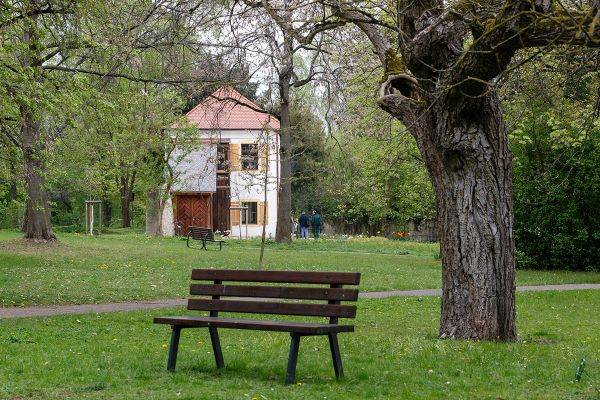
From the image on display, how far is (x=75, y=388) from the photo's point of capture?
8.08 metres

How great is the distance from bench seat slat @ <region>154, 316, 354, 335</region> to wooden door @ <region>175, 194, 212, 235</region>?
54693 millimetres

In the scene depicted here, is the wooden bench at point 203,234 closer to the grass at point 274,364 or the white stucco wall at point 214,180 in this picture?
the white stucco wall at point 214,180

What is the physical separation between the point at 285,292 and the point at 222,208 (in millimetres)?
55517

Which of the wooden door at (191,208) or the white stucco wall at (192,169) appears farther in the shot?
the wooden door at (191,208)

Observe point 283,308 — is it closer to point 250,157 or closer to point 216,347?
point 216,347

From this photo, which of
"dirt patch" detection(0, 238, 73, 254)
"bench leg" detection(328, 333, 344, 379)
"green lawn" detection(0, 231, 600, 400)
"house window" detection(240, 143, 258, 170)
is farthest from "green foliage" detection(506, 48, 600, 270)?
"bench leg" detection(328, 333, 344, 379)

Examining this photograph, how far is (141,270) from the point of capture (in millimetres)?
25859

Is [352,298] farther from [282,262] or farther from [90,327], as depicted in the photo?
[282,262]

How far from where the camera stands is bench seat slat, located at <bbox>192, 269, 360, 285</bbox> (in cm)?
866

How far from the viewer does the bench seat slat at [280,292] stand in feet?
28.4

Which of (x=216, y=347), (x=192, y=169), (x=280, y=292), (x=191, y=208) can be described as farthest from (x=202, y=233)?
(x=280, y=292)

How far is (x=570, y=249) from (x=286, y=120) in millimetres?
16535

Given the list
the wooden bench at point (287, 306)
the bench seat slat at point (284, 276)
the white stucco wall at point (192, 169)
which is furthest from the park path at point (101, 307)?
the white stucco wall at point (192, 169)

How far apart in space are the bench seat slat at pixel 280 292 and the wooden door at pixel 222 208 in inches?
2153
